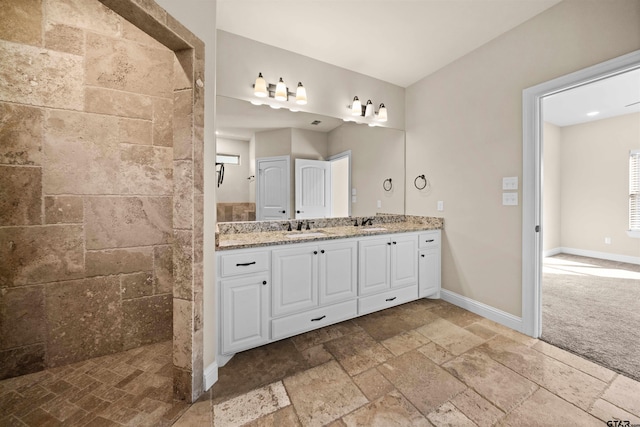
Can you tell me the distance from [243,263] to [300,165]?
1.22m

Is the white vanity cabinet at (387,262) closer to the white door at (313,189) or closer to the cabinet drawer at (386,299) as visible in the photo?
the cabinet drawer at (386,299)

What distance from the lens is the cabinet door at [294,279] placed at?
6.33 feet

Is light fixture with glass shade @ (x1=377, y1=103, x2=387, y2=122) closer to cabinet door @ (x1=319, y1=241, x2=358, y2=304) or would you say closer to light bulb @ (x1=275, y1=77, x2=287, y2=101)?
light bulb @ (x1=275, y1=77, x2=287, y2=101)

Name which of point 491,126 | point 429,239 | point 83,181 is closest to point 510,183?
point 491,126

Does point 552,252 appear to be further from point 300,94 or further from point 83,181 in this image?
point 83,181

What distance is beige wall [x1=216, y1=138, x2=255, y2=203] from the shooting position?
2.18 metres

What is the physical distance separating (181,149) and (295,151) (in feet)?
4.23

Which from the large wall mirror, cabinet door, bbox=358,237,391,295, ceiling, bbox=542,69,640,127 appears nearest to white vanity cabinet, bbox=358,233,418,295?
cabinet door, bbox=358,237,391,295

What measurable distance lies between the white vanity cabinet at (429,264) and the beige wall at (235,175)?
1.94 meters

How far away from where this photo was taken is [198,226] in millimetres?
1482

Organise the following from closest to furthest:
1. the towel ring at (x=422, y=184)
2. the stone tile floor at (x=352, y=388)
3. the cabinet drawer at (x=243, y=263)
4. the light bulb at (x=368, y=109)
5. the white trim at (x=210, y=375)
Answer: the stone tile floor at (x=352, y=388)
the white trim at (x=210, y=375)
the cabinet drawer at (x=243, y=263)
the light bulb at (x=368, y=109)
the towel ring at (x=422, y=184)

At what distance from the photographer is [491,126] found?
2398 millimetres

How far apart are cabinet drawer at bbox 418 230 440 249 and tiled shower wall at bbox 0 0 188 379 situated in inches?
92.4

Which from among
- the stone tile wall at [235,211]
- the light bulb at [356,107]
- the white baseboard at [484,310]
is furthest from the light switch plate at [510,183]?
the stone tile wall at [235,211]
